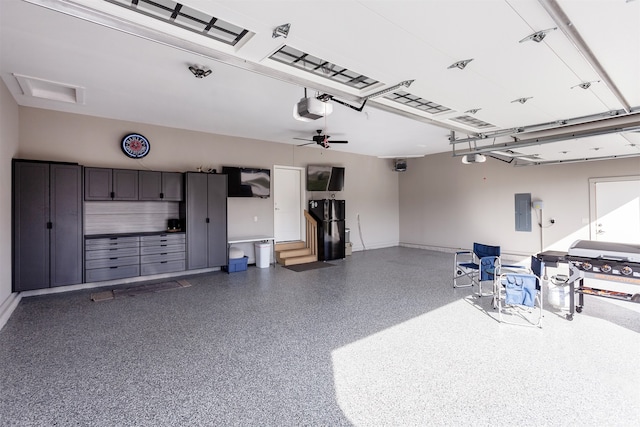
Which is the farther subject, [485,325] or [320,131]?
[320,131]

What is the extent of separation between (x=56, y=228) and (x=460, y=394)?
5835 millimetres

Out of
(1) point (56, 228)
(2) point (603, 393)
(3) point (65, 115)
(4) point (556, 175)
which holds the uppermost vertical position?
(3) point (65, 115)

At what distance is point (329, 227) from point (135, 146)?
4702 millimetres

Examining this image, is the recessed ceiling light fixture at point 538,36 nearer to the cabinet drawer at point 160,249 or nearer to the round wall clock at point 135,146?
the cabinet drawer at point 160,249

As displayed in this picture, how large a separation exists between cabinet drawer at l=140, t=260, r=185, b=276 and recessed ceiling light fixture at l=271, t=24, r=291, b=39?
5124mm

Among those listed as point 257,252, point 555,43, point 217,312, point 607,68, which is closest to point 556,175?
point 607,68

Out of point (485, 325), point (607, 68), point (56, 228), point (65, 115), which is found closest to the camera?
point (607, 68)

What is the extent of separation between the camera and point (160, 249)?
5.78 m

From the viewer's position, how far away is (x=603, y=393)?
236 centimetres

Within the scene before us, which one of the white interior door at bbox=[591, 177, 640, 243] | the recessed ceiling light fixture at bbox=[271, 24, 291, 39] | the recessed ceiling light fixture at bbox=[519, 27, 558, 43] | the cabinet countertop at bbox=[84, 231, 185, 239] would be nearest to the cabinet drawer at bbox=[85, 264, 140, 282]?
the cabinet countertop at bbox=[84, 231, 185, 239]

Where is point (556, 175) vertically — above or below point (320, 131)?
below

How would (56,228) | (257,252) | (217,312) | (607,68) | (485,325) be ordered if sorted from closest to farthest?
(607,68)
(485,325)
(217,312)
(56,228)
(257,252)

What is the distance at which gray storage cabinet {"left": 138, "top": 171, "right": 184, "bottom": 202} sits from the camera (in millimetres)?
5648

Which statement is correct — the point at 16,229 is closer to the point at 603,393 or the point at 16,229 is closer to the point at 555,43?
the point at 555,43
